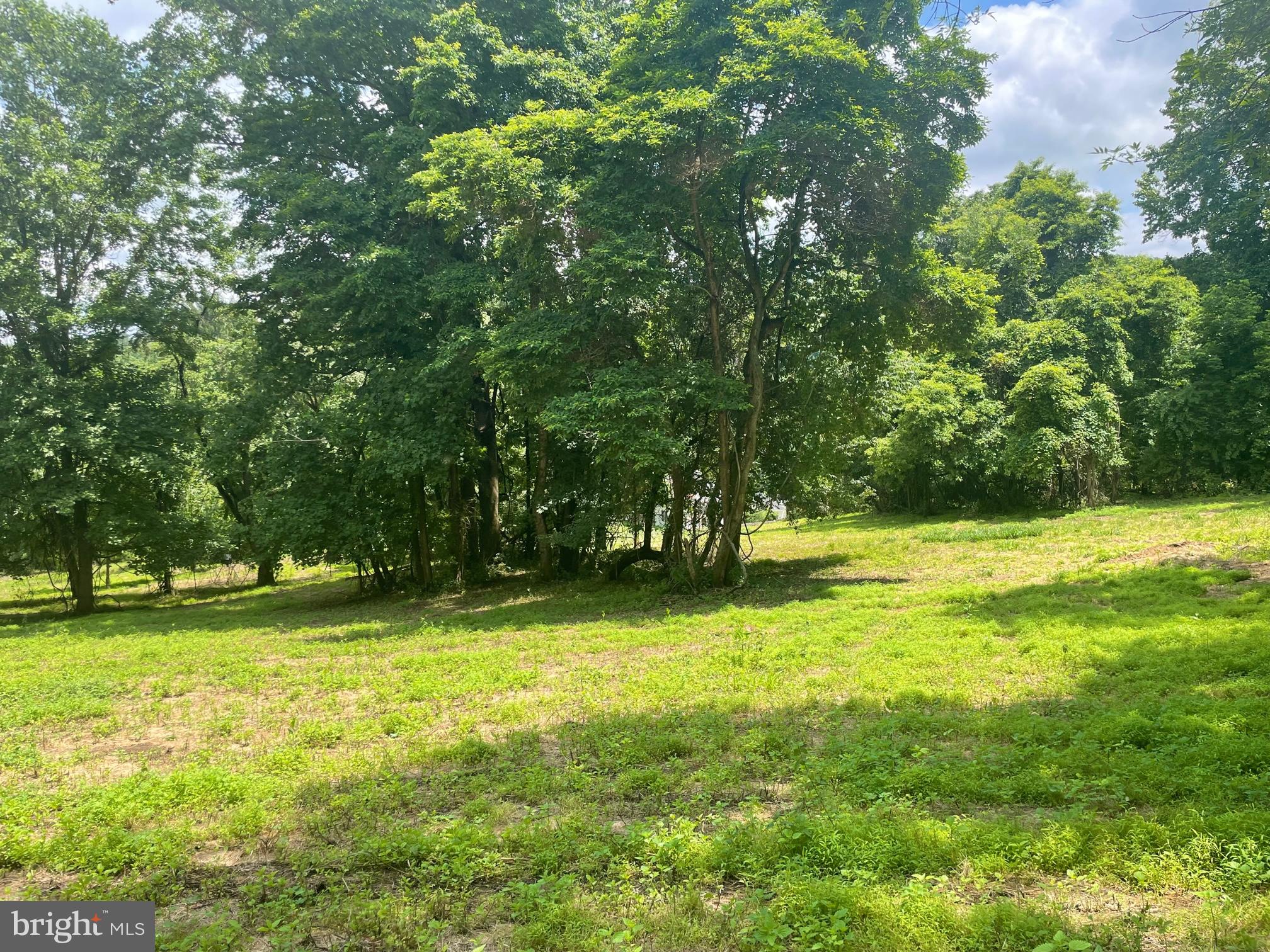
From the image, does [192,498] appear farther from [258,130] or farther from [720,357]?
[720,357]

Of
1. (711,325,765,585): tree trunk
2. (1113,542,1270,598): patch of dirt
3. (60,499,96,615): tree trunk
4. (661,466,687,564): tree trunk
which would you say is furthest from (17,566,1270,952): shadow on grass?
(60,499,96,615): tree trunk

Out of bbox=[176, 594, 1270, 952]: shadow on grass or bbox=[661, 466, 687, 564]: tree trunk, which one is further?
bbox=[661, 466, 687, 564]: tree trunk

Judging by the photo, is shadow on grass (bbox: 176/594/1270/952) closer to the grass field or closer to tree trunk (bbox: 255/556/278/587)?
the grass field

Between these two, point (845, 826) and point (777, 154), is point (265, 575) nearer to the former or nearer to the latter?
point (777, 154)

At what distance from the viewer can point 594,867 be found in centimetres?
405

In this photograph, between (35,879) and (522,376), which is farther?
(522,376)

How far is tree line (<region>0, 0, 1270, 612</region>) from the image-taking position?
14.0 m

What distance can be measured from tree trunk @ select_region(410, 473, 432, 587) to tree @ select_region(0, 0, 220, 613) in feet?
21.3

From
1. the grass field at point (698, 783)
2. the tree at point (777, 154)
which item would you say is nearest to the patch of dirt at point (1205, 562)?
the grass field at point (698, 783)

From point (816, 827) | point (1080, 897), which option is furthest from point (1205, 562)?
point (816, 827)

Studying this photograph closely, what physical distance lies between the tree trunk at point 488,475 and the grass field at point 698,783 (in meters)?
9.59

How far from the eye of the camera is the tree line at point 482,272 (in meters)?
14.0

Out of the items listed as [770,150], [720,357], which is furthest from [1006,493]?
[770,150]

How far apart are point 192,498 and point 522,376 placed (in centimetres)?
1785
